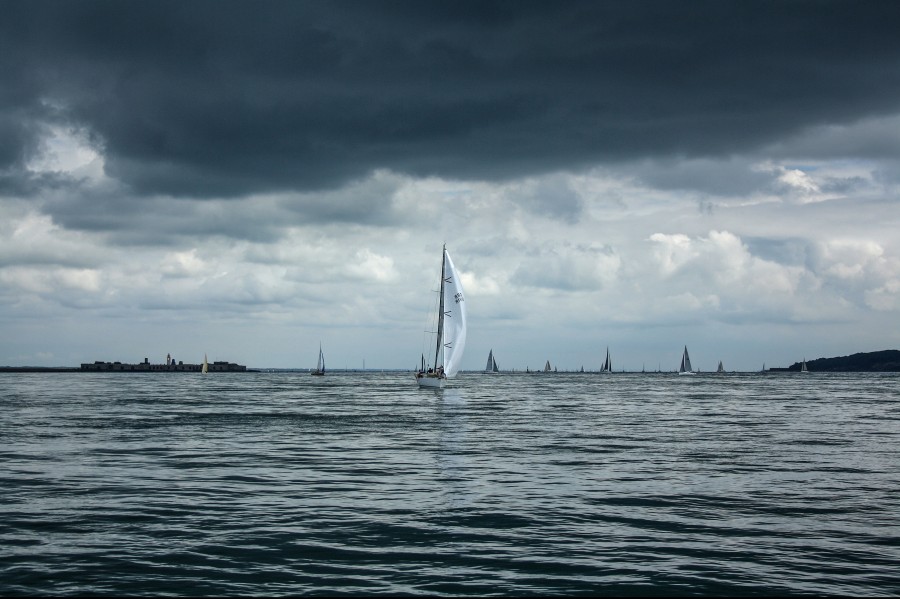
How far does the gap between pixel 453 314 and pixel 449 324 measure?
1.71 meters

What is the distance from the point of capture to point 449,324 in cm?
→ 11862

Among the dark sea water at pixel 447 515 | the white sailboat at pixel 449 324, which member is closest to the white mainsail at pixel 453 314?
the white sailboat at pixel 449 324

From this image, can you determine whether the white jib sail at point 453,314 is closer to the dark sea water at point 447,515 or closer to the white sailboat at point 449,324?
the white sailboat at point 449,324

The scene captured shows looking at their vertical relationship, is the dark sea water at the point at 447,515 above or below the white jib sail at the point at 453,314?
below

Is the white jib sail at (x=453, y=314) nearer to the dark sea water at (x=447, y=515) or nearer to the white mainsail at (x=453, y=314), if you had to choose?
the white mainsail at (x=453, y=314)

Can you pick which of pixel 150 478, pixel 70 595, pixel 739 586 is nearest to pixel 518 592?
pixel 739 586

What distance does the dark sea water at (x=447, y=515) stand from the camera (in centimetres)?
1628

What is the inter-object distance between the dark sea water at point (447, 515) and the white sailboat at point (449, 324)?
232 feet

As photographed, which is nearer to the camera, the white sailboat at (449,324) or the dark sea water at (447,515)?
the dark sea water at (447,515)

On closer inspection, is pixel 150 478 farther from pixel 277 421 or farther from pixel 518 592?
pixel 277 421

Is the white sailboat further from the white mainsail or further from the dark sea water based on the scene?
the dark sea water

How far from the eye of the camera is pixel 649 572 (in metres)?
16.8

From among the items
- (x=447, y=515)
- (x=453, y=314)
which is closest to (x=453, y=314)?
(x=453, y=314)

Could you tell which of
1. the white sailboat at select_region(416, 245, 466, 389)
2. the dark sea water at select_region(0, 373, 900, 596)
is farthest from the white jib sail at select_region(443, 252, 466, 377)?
the dark sea water at select_region(0, 373, 900, 596)
